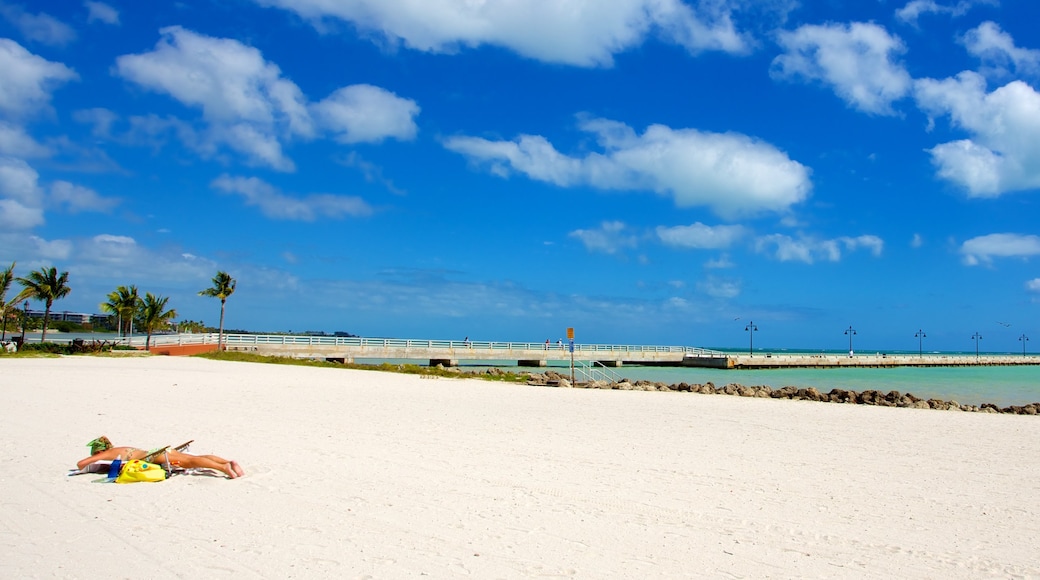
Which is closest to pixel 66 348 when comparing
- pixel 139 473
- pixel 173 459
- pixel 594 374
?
pixel 594 374

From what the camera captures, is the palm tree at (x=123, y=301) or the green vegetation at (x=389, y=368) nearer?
the green vegetation at (x=389, y=368)

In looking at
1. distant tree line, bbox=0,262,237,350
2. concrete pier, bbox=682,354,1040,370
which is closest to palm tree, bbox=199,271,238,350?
distant tree line, bbox=0,262,237,350

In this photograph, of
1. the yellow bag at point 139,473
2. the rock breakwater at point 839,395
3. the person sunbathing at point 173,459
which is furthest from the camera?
the rock breakwater at point 839,395

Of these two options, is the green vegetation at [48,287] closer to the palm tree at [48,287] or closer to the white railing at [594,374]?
the palm tree at [48,287]

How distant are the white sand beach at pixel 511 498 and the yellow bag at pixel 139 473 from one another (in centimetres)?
11

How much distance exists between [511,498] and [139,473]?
404 cm

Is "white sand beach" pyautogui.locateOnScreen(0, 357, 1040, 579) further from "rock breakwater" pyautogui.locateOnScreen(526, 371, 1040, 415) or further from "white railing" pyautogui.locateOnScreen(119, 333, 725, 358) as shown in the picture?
"white railing" pyautogui.locateOnScreen(119, 333, 725, 358)

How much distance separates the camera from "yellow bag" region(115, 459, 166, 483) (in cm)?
711

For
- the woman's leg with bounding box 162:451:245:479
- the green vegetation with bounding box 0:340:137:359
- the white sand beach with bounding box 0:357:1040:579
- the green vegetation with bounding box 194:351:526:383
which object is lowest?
the white sand beach with bounding box 0:357:1040:579

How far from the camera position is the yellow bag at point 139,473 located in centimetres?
711

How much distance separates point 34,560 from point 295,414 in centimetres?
849

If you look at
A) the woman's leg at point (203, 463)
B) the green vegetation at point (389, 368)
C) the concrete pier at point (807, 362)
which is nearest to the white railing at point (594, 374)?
the green vegetation at point (389, 368)

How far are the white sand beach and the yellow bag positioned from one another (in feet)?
0.35

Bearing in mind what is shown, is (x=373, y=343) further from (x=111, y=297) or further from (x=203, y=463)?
(x=203, y=463)
